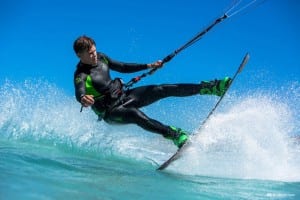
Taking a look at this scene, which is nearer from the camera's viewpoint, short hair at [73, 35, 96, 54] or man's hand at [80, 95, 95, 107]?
man's hand at [80, 95, 95, 107]


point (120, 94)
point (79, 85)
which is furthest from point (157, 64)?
point (79, 85)

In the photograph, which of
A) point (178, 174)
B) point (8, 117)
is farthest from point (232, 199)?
point (8, 117)

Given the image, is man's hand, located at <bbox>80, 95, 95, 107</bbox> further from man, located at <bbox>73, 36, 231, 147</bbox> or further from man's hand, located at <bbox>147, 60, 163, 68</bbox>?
man's hand, located at <bbox>147, 60, 163, 68</bbox>

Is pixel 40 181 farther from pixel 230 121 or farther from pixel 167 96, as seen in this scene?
pixel 230 121

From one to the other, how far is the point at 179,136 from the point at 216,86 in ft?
3.30

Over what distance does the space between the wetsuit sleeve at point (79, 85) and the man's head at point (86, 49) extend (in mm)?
282

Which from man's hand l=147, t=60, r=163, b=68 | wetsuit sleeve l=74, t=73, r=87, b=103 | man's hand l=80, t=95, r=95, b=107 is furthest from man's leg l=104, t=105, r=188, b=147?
man's hand l=80, t=95, r=95, b=107

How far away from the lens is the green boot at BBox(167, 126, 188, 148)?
273 inches

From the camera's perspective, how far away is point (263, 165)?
7305 millimetres

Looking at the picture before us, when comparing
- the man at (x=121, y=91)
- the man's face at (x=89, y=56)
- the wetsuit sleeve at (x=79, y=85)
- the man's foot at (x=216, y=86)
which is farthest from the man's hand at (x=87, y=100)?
the man's foot at (x=216, y=86)

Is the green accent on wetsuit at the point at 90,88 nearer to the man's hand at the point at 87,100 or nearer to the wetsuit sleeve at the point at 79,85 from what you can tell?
the wetsuit sleeve at the point at 79,85

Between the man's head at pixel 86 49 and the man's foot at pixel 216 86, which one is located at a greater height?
the man's head at pixel 86 49

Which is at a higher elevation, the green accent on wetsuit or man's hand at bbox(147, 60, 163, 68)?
man's hand at bbox(147, 60, 163, 68)

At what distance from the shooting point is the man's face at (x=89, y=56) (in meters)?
7.03
